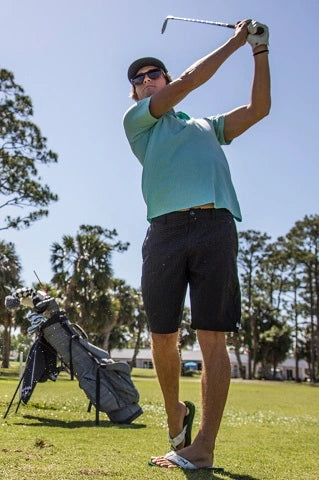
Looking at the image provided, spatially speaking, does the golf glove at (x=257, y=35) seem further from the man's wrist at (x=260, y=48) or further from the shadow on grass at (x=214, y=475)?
the shadow on grass at (x=214, y=475)

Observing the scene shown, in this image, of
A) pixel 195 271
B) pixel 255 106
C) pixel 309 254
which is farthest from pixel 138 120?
pixel 309 254

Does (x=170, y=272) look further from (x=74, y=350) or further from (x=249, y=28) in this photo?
(x=74, y=350)

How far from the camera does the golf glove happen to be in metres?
2.98

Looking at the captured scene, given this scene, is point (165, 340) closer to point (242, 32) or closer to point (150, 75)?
point (150, 75)

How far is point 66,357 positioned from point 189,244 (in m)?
3.53

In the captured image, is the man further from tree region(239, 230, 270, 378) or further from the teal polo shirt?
tree region(239, 230, 270, 378)

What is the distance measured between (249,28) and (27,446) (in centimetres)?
253

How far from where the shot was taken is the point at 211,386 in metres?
2.78

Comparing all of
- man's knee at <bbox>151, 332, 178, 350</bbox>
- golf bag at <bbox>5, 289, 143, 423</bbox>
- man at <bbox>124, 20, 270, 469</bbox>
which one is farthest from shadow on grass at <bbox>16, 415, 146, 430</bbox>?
man's knee at <bbox>151, 332, 178, 350</bbox>

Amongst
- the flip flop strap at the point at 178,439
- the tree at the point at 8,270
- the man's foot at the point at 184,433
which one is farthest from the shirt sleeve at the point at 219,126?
the tree at the point at 8,270

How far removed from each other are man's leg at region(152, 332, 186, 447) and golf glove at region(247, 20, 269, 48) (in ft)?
5.25

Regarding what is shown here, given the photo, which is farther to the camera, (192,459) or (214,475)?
(192,459)

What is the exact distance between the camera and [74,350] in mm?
5973

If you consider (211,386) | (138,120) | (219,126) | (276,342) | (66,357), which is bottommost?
(211,386)
